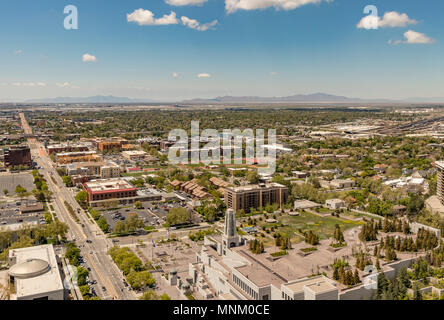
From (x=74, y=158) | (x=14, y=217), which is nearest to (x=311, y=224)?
(x=14, y=217)

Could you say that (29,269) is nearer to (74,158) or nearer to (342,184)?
(342,184)

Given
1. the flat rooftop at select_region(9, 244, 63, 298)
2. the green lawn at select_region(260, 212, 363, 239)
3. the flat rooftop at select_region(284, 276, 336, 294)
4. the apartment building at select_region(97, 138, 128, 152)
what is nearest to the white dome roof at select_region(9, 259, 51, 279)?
the flat rooftop at select_region(9, 244, 63, 298)

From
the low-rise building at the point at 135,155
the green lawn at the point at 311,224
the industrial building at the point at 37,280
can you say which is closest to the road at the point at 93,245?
the industrial building at the point at 37,280

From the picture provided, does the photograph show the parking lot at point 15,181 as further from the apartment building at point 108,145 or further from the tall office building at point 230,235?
the tall office building at point 230,235

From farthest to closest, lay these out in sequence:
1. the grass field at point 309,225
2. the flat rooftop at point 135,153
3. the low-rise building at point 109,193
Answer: the flat rooftop at point 135,153, the low-rise building at point 109,193, the grass field at point 309,225

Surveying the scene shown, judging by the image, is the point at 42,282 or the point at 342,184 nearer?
the point at 42,282

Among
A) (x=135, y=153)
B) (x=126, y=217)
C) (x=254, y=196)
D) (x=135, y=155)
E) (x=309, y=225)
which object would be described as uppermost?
(x=135, y=153)
